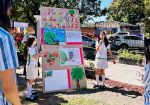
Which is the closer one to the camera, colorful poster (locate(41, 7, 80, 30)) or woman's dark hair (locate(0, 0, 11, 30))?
woman's dark hair (locate(0, 0, 11, 30))

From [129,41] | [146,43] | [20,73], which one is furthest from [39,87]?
[129,41]

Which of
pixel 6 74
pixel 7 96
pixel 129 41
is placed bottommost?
pixel 129 41

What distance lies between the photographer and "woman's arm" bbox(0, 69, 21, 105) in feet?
8.36

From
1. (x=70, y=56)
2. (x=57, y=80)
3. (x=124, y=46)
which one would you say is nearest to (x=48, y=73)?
(x=57, y=80)

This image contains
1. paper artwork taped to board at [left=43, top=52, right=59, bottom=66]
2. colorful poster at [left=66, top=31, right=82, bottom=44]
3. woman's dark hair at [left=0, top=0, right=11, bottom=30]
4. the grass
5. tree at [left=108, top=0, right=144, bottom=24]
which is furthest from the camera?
tree at [left=108, top=0, right=144, bottom=24]

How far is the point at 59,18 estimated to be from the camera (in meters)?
11.1

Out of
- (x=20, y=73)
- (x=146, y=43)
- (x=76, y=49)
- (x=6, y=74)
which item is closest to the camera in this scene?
(x=6, y=74)

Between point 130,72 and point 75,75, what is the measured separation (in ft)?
19.5

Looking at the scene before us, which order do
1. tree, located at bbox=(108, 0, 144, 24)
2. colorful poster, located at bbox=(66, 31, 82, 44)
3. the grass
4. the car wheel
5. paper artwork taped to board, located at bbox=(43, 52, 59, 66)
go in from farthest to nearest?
1. tree, located at bbox=(108, 0, 144, 24)
2. the car wheel
3. colorful poster, located at bbox=(66, 31, 82, 44)
4. paper artwork taped to board, located at bbox=(43, 52, 59, 66)
5. the grass

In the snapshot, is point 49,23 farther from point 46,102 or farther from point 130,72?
point 130,72

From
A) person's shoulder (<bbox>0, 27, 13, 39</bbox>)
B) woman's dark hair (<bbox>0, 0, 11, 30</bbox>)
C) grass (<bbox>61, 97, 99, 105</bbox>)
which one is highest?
woman's dark hair (<bbox>0, 0, 11, 30</bbox>)

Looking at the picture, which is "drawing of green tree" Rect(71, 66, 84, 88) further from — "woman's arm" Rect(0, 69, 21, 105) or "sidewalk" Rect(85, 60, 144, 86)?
"woman's arm" Rect(0, 69, 21, 105)

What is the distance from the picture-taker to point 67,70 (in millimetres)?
11219

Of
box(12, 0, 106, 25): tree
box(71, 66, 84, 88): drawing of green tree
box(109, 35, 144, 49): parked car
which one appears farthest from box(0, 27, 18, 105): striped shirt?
box(109, 35, 144, 49): parked car
